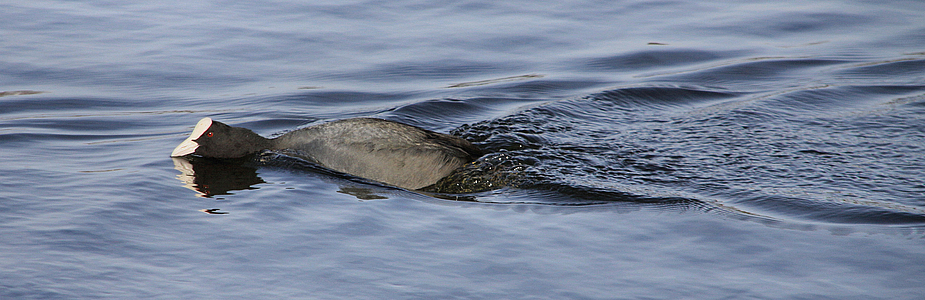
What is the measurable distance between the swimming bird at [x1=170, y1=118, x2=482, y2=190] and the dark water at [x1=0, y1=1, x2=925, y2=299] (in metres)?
0.11

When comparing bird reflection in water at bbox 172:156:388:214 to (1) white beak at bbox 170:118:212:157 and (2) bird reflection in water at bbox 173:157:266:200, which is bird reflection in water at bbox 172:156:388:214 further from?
(1) white beak at bbox 170:118:212:157

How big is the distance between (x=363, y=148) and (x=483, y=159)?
0.87 meters

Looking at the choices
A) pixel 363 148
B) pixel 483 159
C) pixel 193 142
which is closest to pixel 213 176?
pixel 193 142

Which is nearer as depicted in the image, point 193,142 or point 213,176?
point 213,176

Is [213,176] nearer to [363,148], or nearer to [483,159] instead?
[363,148]

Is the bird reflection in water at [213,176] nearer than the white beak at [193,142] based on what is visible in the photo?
Yes

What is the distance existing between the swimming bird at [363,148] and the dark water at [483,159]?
4.5 inches

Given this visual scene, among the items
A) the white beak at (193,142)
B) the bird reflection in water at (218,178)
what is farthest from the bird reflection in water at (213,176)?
the white beak at (193,142)

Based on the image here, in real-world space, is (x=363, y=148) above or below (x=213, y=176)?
above

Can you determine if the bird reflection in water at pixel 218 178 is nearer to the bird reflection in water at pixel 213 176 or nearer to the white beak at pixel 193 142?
the bird reflection in water at pixel 213 176

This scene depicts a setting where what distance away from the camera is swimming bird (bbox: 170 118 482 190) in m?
5.86

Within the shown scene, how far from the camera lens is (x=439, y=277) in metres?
4.29

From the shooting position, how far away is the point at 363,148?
19.7ft

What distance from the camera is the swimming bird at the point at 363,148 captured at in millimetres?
5859
